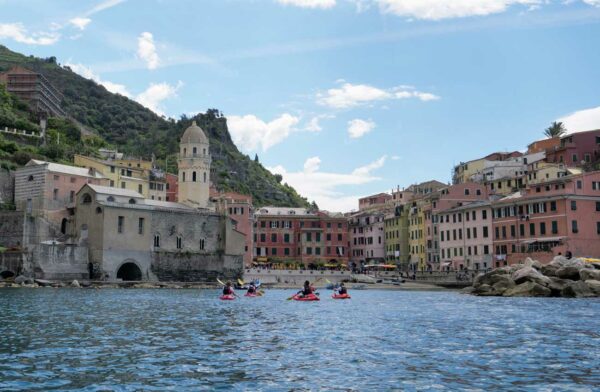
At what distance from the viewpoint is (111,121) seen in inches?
6526

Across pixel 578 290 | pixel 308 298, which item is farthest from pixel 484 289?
pixel 308 298

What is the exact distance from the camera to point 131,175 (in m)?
88.8

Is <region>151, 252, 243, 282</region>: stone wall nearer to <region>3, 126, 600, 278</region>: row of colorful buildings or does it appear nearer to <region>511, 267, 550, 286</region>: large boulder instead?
<region>3, 126, 600, 278</region>: row of colorful buildings

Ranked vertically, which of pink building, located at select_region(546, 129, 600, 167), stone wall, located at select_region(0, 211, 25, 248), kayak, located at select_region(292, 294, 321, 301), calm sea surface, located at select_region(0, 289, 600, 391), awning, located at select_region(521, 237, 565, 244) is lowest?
calm sea surface, located at select_region(0, 289, 600, 391)

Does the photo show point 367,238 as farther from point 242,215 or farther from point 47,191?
point 47,191

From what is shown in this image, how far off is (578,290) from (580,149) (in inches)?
1500

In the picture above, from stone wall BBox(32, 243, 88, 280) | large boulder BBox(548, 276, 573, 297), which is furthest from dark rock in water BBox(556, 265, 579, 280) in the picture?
stone wall BBox(32, 243, 88, 280)

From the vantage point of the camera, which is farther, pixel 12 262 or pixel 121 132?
pixel 121 132

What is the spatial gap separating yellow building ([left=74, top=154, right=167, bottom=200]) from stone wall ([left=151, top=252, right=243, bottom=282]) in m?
15.2

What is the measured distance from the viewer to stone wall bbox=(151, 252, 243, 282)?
7419cm

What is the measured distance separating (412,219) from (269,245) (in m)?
20.8

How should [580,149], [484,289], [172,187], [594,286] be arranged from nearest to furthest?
[594,286] < [484,289] < [580,149] < [172,187]

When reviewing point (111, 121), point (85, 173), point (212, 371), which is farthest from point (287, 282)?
point (111, 121)

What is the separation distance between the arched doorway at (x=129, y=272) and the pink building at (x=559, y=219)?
39530 mm
